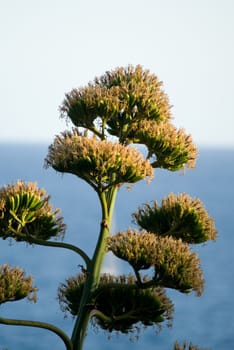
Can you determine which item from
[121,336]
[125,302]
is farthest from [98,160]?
[121,336]

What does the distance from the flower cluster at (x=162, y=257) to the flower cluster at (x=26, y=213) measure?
1.60m

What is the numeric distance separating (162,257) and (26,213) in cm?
264

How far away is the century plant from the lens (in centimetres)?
1230

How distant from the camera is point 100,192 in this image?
13008 mm

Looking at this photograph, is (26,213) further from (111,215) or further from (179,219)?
(179,219)

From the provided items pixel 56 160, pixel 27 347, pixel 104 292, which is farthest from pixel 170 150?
pixel 27 347

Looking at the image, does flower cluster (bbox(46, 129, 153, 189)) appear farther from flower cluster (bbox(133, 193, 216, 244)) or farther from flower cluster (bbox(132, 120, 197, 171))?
flower cluster (bbox(133, 193, 216, 244))

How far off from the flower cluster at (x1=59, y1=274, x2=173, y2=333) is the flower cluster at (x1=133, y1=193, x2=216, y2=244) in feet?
4.00

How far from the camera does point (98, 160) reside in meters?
11.9

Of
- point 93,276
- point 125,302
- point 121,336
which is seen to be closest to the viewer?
point 93,276

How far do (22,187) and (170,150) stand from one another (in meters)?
2.89

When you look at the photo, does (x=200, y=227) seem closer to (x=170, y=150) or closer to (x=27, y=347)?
(x=170, y=150)

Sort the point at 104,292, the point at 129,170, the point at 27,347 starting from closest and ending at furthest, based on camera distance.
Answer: the point at 129,170
the point at 104,292
the point at 27,347

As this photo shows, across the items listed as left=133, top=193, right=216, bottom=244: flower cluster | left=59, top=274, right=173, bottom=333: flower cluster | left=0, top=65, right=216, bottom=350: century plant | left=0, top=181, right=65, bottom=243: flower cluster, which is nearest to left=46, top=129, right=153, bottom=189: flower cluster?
left=0, top=65, right=216, bottom=350: century plant
